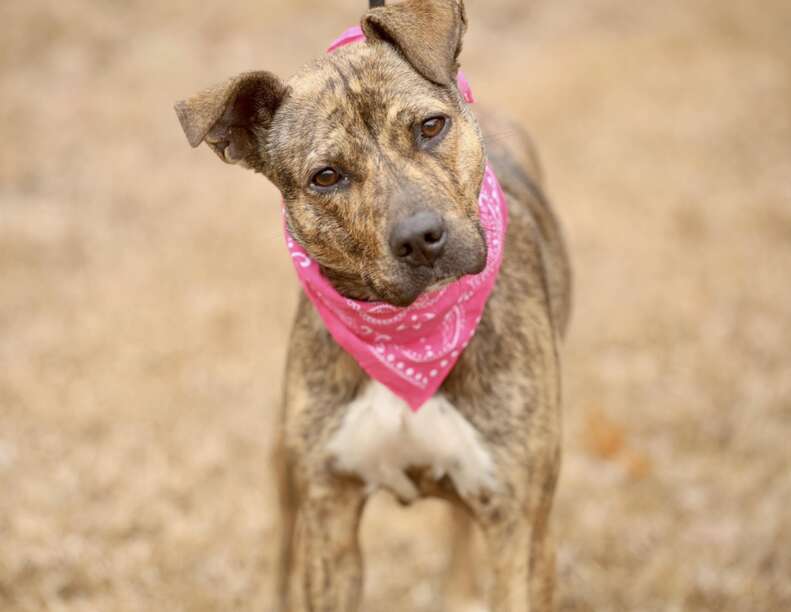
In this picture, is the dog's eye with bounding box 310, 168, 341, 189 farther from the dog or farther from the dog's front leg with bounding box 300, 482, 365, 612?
the dog's front leg with bounding box 300, 482, 365, 612

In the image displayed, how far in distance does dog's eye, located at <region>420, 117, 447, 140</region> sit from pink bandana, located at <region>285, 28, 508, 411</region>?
0.36 m

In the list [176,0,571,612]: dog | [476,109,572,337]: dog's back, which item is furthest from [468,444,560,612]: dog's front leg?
[476,109,572,337]: dog's back

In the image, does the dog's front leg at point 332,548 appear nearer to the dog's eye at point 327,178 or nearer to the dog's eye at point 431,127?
the dog's eye at point 327,178

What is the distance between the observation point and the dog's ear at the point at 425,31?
362cm

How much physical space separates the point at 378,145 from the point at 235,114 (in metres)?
0.61

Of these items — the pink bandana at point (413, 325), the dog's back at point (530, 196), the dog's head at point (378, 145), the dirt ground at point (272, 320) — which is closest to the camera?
the dog's head at point (378, 145)

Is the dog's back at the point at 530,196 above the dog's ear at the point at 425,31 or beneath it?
beneath

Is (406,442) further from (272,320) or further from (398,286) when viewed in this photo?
(272,320)

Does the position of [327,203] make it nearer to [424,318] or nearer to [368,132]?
[368,132]

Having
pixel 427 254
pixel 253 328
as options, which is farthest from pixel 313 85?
pixel 253 328

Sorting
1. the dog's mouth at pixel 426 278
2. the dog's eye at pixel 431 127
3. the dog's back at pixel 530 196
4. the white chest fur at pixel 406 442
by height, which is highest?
the dog's eye at pixel 431 127

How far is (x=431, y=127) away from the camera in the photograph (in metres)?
3.62

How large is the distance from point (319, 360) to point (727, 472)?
10.2 feet

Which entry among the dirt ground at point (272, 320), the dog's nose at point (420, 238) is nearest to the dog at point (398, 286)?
the dog's nose at point (420, 238)
